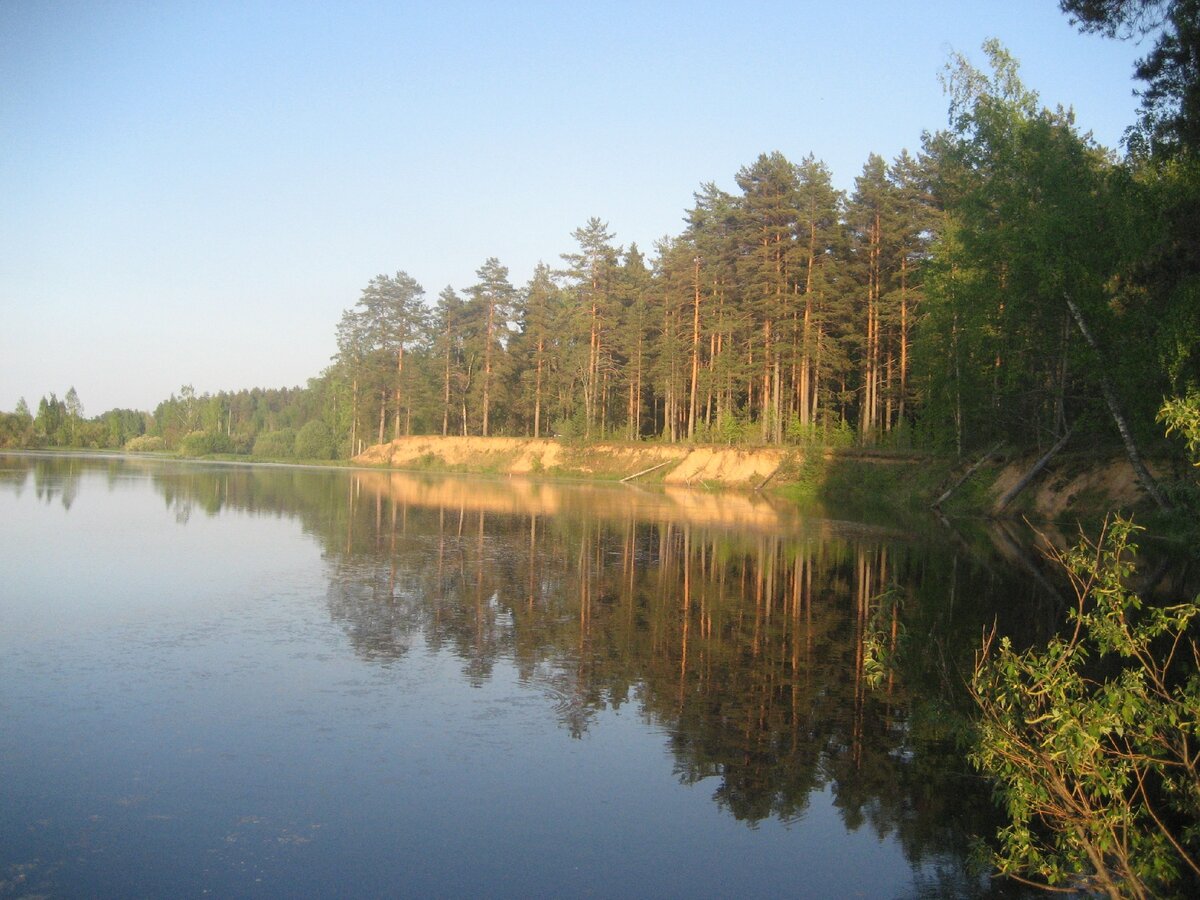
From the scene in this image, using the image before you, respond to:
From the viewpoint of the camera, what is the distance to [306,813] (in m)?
6.34

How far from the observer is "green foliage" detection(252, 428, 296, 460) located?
4021 inches

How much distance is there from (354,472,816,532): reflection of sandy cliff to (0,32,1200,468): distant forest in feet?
27.9

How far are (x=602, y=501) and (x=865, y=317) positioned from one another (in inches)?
781

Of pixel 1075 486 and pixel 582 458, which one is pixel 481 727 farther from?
pixel 582 458

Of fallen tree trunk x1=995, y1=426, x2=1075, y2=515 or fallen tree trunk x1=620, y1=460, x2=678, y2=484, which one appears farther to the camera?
fallen tree trunk x1=620, y1=460, x2=678, y2=484

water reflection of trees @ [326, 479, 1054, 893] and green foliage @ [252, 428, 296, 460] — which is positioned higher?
green foliage @ [252, 428, 296, 460]

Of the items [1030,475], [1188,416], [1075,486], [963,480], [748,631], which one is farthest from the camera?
[963,480]

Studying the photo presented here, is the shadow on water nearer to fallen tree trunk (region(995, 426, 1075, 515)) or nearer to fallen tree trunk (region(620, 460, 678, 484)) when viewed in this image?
fallen tree trunk (region(995, 426, 1075, 515))

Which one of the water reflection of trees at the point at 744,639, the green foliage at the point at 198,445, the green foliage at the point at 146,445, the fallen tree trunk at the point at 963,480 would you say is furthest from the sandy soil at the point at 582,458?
the green foliage at the point at 146,445

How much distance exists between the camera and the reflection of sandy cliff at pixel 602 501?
3059 centimetres

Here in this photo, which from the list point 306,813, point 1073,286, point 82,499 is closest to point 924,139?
point 1073,286

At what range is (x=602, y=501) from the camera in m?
38.2

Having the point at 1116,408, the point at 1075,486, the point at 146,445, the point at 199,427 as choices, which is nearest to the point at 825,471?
the point at 1075,486

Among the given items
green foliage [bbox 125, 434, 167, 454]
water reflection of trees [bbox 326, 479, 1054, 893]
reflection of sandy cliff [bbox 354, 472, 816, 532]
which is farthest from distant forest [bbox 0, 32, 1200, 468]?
green foliage [bbox 125, 434, 167, 454]
